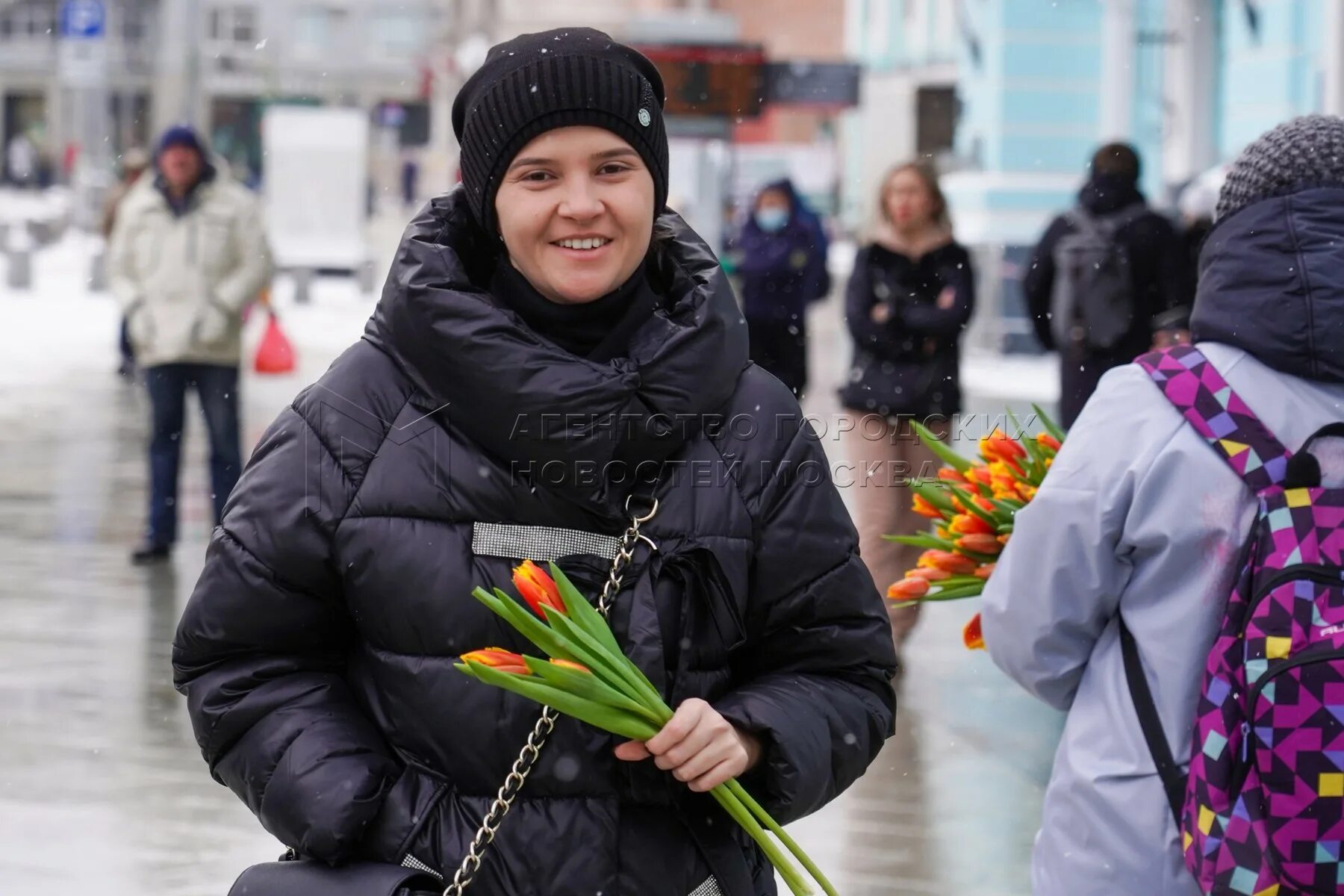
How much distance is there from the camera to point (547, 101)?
93.0 inches

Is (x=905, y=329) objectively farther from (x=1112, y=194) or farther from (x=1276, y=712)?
(x=1276, y=712)

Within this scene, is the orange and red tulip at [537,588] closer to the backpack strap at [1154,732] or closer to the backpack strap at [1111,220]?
the backpack strap at [1154,732]

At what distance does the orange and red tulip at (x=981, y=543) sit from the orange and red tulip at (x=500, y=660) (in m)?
1.44

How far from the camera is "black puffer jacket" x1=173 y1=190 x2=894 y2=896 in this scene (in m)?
2.28

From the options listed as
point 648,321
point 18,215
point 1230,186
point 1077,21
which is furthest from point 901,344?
point 18,215

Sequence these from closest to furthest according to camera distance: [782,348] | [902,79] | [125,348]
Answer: [782,348]
[125,348]
[902,79]

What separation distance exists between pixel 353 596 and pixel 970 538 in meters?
1.46

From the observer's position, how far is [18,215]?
41.4m

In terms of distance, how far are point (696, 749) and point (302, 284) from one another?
79.2 ft

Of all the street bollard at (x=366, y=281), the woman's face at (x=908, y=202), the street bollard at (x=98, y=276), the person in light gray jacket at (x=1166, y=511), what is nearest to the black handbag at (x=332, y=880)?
the person in light gray jacket at (x=1166, y=511)

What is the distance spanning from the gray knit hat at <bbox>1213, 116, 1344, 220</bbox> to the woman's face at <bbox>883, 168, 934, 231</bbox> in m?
4.63

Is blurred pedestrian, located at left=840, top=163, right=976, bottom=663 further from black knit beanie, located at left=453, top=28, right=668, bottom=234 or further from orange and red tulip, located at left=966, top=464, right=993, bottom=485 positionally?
black knit beanie, located at left=453, top=28, right=668, bottom=234

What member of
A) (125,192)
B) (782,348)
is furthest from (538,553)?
(125,192)

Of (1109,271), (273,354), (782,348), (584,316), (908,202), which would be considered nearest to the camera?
(584,316)
